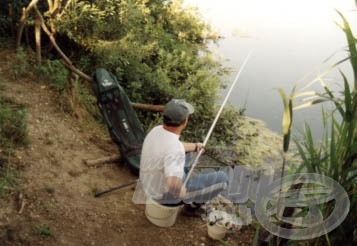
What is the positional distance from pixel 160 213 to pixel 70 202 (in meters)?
0.74

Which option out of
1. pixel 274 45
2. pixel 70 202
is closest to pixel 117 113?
pixel 70 202

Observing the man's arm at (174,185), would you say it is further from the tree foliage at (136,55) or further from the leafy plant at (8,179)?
the tree foliage at (136,55)

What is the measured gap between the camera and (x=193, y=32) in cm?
866

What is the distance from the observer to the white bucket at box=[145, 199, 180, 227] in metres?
3.48

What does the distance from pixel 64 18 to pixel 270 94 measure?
12.7 ft

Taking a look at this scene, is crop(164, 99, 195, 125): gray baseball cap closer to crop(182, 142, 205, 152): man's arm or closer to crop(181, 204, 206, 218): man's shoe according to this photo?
crop(182, 142, 205, 152): man's arm

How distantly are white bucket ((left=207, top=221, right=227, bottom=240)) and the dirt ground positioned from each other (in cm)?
5

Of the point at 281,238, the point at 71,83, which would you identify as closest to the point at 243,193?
the point at 281,238

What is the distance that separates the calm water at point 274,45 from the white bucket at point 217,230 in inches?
113

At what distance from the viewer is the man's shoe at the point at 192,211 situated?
3.77m

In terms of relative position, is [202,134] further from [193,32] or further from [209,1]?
[209,1]

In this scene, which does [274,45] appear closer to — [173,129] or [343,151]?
[173,129]

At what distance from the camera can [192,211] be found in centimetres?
378

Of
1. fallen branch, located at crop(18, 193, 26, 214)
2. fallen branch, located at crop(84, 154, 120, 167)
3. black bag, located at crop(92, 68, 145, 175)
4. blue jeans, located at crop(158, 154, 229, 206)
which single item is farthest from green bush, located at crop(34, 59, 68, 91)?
blue jeans, located at crop(158, 154, 229, 206)
